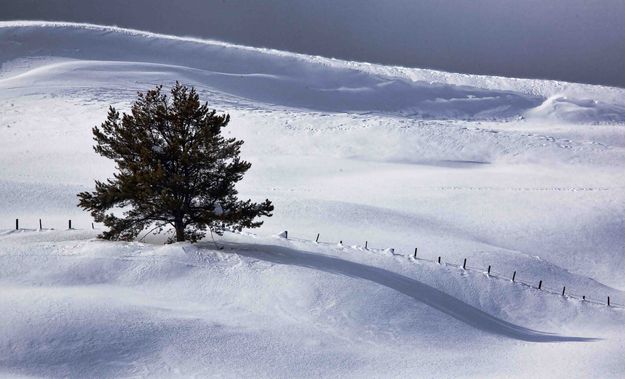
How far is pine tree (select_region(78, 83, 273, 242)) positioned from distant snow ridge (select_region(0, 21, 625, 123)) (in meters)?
45.9

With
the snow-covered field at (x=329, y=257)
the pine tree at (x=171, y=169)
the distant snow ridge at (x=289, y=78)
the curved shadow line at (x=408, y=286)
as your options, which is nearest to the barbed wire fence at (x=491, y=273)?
the snow-covered field at (x=329, y=257)

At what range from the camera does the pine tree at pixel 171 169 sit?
66.8ft

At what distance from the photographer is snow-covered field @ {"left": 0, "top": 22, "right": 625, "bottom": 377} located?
15.9 metres

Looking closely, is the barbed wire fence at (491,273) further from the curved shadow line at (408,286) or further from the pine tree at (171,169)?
the pine tree at (171,169)

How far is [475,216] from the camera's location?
3406 cm

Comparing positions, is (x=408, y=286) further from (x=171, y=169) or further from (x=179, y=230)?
(x=171, y=169)

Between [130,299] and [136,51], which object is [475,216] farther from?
[136,51]

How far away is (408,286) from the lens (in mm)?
21594

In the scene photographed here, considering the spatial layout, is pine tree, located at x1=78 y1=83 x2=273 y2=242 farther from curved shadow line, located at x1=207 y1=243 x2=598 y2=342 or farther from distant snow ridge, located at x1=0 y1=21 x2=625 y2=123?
distant snow ridge, located at x1=0 y1=21 x2=625 y2=123

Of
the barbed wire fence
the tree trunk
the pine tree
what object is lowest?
the barbed wire fence

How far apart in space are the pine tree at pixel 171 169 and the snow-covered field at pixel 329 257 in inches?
49.4

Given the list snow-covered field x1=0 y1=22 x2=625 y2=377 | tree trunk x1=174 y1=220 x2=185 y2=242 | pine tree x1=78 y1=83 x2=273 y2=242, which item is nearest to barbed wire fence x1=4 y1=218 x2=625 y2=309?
snow-covered field x1=0 y1=22 x2=625 y2=377

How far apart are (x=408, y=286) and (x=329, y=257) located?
128 inches

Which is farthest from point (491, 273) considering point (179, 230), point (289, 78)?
point (289, 78)
